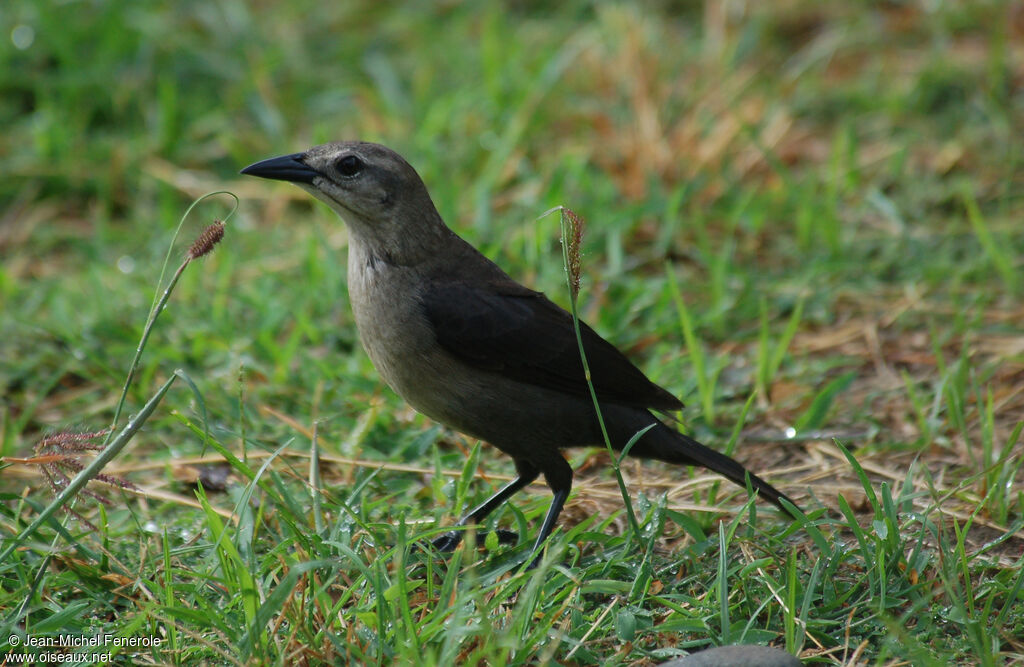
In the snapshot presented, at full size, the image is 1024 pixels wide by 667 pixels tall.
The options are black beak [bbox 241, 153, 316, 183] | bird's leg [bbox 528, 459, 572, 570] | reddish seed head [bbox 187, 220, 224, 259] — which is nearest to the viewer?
reddish seed head [bbox 187, 220, 224, 259]

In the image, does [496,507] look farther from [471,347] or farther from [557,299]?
[557,299]

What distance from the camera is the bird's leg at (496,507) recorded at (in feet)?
11.8

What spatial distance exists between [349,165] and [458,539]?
129cm

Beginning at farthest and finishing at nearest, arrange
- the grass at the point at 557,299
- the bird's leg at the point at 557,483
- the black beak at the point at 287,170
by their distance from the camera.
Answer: the black beak at the point at 287,170
the bird's leg at the point at 557,483
the grass at the point at 557,299

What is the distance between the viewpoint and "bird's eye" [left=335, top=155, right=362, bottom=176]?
12.3 ft

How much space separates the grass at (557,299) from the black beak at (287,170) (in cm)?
72

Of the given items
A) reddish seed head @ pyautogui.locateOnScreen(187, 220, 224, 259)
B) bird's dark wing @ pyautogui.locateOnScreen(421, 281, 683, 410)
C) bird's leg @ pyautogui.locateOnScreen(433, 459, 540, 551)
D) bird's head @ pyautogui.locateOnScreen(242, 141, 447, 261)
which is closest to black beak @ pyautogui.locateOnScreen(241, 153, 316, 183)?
bird's head @ pyautogui.locateOnScreen(242, 141, 447, 261)

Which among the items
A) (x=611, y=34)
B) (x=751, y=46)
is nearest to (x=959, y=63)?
(x=751, y=46)

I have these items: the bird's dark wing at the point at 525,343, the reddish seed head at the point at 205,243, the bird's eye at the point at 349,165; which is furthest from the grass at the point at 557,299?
the bird's eye at the point at 349,165

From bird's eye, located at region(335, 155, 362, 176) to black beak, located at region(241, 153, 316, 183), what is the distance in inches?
3.7

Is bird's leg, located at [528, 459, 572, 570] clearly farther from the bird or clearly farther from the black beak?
the black beak

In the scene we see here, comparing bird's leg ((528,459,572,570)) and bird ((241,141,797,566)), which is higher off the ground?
bird ((241,141,797,566))

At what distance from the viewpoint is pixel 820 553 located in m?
3.30

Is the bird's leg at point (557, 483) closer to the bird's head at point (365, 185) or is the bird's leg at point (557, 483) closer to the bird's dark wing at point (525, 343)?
the bird's dark wing at point (525, 343)
